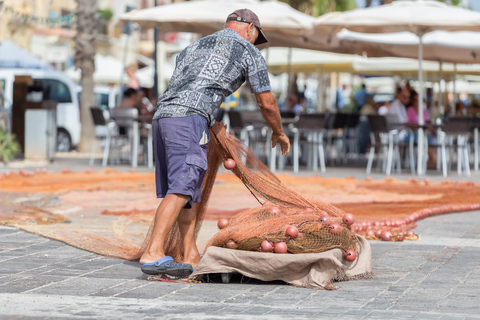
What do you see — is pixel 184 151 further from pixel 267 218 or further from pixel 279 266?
pixel 279 266

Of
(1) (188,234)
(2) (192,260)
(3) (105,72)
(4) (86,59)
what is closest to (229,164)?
(1) (188,234)

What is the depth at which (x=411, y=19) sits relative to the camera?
14570 mm

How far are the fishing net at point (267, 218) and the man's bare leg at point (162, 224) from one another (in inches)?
12.3

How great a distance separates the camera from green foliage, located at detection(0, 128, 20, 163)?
54.7 feet

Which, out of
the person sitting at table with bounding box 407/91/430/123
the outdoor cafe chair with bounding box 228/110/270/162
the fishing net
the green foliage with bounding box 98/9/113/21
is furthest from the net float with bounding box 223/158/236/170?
the green foliage with bounding box 98/9/113/21

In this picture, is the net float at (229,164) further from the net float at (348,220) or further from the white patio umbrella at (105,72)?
the white patio umbrella at (105,72)

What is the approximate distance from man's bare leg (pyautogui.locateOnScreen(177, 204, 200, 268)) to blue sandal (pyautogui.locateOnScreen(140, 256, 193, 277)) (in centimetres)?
34

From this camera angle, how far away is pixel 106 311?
473cm

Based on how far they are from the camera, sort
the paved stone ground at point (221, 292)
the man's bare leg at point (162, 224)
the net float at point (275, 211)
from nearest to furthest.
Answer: the paved stone ground at point (221, 292) → the man's bare leg at point (162, 224) → the net float at point (275, 211)

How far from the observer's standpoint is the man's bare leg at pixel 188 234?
19.9 ft

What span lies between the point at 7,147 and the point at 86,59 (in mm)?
5057

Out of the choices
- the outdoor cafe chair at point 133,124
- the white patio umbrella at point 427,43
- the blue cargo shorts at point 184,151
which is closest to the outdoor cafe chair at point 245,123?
the outdoor cafe chair at point 133,124

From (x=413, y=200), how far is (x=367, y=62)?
48.7ft

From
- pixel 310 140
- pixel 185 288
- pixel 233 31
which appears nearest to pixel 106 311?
pixel 185 288
